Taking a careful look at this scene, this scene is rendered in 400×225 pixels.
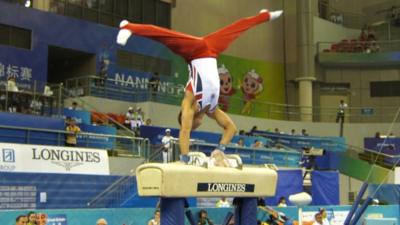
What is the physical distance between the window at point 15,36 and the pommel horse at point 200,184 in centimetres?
1525

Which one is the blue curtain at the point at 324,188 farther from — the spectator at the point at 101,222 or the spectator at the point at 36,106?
the spectator at the point at 101,222

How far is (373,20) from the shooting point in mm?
31062

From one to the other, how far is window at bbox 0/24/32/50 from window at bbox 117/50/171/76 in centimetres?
401

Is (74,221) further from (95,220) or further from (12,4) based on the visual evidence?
(12,4)

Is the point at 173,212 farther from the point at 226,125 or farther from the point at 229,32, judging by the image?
the point at 229,32

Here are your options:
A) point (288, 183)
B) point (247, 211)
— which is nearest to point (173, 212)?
point (247, 211)

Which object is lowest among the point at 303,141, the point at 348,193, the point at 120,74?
the point at 348,193

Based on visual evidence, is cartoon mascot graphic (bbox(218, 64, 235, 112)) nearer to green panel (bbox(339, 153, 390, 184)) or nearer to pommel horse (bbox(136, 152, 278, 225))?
green panel (bbox(339, 153, 390, 184))

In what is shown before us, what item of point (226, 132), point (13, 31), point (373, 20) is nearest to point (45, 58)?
point (13, 31)

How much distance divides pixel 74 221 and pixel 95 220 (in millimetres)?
382

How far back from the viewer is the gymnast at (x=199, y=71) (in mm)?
5715

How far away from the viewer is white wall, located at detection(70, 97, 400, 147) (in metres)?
20.5

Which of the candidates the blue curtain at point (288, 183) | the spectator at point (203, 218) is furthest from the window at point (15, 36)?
the spectator at point (203, 218)

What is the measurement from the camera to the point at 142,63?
78.4 feet
